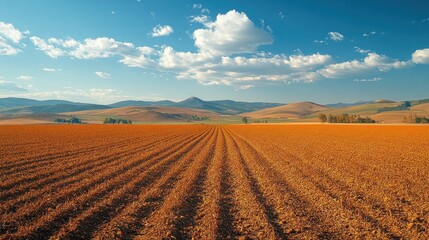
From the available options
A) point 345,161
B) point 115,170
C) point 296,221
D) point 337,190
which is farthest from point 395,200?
point 115,170

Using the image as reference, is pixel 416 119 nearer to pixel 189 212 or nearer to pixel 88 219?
pixel 189 212

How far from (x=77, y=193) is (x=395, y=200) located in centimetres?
1279

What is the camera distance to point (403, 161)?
21000 mm

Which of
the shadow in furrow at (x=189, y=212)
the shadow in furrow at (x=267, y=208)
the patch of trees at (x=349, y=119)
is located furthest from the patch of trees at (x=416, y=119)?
the shadow in furrow at (x=189, y=212)

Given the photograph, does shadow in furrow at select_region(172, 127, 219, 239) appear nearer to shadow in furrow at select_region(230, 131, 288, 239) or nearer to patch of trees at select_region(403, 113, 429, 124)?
shadow in furrow at select_region(230, 131, 288, 239)

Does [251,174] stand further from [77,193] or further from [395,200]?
[77,193]

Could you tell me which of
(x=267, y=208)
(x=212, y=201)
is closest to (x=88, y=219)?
(x=212, y=201)

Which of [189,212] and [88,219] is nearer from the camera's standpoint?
[88,219]

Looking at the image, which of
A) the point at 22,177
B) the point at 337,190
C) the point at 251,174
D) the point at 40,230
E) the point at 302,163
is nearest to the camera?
the point at 40,230

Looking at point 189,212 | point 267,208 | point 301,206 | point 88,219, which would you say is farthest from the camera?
point 301,206

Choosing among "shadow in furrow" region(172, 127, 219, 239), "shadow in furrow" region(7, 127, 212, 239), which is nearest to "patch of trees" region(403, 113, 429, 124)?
"shadow in furrow" region(172, 127, 219, 239)

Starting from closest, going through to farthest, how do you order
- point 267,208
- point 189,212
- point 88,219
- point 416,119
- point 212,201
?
1. point 88,219
2. point 189,212
3. point 267,208
4. point 212,201
5. point 416,119

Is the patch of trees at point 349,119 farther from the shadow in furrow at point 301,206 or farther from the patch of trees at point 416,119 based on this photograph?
the shadow in furrow at point 301,206

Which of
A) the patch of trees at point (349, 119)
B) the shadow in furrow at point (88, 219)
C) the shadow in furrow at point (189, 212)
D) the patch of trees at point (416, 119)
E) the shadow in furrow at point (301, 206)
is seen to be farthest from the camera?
the patch of trees at point (349, 119)
